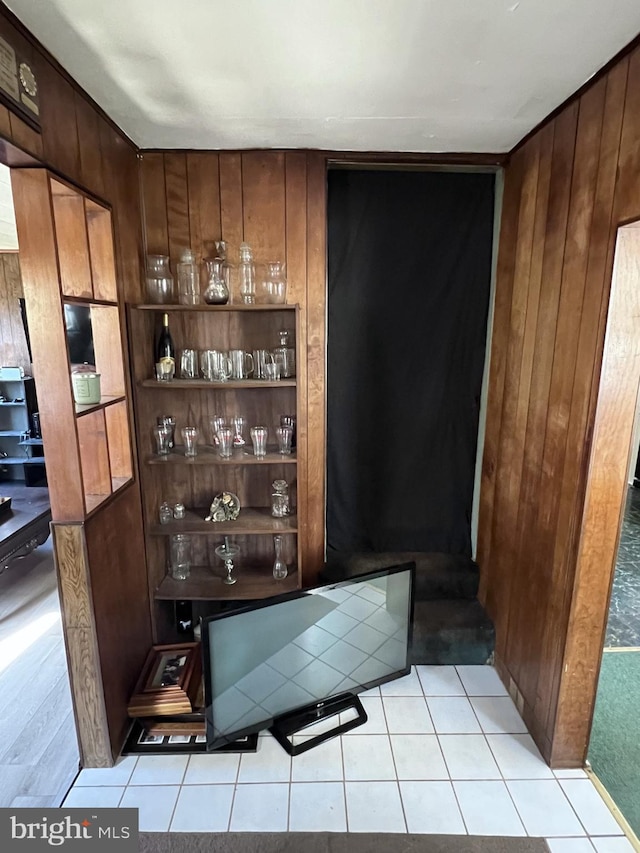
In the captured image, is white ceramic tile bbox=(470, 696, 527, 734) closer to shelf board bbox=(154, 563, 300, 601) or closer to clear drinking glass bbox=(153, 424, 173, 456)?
shelf board bbox=(154, 563, 300, 601)

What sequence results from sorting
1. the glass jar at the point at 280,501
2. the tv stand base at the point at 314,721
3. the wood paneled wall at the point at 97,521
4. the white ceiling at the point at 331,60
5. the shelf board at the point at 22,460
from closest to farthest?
the white ceiling at the point at 331,60 → the wood paneled wall at the point at 97,521 → the tv stand base at the point at 314,721 → the glass jar at the point at 280,501 → the shelf board at the point at 22,460

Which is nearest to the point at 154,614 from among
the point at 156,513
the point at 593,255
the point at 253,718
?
the point at 156,513

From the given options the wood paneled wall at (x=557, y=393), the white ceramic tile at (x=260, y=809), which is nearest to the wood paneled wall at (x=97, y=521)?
the white ceramic tile at (x=260, y=809)

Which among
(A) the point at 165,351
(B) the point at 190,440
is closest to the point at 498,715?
(B) the point at 190,440

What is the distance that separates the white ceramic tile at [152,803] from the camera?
1480 millimetres

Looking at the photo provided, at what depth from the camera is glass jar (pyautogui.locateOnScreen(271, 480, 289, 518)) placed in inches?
86.6

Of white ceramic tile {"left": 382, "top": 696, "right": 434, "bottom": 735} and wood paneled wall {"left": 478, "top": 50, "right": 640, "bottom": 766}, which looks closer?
wood paneled wall {"left": 478, "top": 50, "right": 640, "bottom": 766}

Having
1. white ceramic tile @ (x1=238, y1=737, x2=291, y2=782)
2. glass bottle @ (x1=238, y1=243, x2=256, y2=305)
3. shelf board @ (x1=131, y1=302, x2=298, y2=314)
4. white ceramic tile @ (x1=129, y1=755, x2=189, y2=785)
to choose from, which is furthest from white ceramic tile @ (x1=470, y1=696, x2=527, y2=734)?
glass bottle @ (x1=238, y1=243, x2=256, y2=305)

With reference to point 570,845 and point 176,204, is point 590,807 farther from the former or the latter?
point 176,204

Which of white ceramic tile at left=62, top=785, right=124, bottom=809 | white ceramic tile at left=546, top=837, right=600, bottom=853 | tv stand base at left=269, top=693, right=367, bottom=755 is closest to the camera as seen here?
white ceramic tile at left=546, top=837, right=600, bottom=853

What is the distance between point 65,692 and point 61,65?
2.42 meters

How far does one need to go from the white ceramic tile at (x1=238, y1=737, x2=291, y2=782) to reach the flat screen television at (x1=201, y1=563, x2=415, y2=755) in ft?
0.13

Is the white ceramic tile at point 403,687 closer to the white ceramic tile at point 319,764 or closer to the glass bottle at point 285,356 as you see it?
the white ceramic tile at point 319,764

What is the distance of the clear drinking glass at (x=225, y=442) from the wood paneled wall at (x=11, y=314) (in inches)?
118
